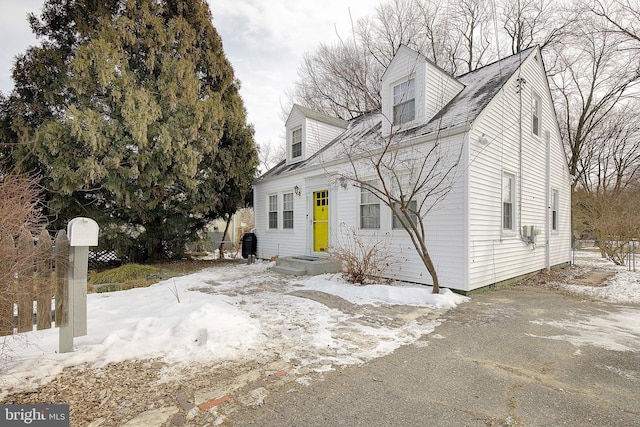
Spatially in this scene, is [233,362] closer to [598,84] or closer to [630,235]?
[630,235]

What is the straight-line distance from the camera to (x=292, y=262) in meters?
9.21

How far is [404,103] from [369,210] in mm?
2992

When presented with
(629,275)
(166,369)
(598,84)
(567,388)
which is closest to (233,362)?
(166,369)

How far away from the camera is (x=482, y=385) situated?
282cm

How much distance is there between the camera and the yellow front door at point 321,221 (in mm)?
9942

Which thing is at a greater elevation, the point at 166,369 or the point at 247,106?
the point at 247,106

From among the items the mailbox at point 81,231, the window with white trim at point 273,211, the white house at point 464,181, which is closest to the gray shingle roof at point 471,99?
the white house at point 464,181

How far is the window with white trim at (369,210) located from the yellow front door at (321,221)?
4.94 ft

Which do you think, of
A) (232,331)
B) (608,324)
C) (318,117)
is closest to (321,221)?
(318,117)

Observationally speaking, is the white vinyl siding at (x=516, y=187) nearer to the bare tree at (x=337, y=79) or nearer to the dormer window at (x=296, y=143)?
the dormer window at (x=296, y=143)

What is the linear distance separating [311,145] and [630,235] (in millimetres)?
10788

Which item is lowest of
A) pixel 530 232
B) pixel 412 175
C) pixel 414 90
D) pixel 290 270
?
pixel 290 270

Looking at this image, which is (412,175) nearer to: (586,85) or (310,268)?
(310,268)

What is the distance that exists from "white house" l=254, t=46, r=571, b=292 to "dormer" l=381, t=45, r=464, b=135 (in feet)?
0.08
